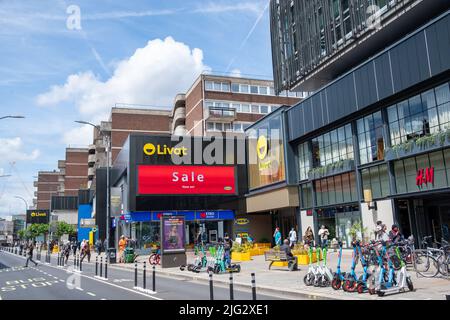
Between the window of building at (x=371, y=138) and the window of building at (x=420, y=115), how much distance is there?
3.25 feet

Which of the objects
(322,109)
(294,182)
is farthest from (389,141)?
(294,182)

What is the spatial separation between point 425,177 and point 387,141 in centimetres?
364

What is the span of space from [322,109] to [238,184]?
18072 mm

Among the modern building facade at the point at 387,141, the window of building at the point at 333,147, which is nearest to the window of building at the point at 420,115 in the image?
the modern building facade at the point at 387,141

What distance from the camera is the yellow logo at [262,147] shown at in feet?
127

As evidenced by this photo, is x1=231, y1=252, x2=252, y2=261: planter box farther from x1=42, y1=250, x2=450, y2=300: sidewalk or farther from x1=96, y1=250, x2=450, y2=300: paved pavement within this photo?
x1=96, y1=250, x2=450, y2=300: paved pavement

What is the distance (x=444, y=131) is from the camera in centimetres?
2109

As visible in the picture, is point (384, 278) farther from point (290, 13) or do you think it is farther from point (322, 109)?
point (290, 13)

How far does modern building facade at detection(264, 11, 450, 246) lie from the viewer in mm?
21688

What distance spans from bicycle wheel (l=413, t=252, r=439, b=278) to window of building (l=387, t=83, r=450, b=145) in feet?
29.7

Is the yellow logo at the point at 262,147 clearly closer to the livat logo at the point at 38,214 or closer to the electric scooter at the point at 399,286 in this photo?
the electric scooter at the point at 399,286

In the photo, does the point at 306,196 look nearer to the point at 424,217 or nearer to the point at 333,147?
the point at 333,147

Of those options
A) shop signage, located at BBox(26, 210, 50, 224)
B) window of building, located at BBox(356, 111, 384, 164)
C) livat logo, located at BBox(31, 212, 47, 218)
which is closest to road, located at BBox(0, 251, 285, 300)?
window of building, located at BBox(356, 111, 384, 164)

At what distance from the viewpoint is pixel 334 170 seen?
30.1 m
